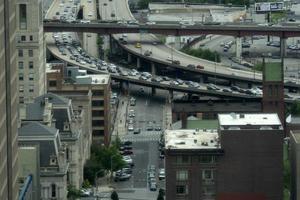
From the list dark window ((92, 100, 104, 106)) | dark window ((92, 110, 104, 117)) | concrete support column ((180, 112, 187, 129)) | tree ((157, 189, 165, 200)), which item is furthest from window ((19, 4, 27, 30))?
tree ((157, 189, 165, 200))

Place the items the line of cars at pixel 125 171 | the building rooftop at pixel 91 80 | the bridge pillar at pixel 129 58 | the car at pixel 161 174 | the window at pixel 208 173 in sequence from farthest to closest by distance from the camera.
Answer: the bridge pillar at pixel 129 58
the building rooftop at pixel 91 80
the line of cars at pixel 125 171
the car at pixel 161 174
the window at pixel 208 173

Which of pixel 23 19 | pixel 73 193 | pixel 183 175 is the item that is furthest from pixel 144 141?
pixel 183 175

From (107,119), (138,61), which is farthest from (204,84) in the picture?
(107,119)

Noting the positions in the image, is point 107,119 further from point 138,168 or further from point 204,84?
point 204,84

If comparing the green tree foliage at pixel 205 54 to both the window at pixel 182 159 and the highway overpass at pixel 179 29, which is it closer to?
the highway overpass at pixel 179 29

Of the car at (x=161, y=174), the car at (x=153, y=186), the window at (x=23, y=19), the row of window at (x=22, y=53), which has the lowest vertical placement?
the car at (x=153, y=186)

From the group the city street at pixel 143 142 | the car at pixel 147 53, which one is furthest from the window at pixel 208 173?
the car at pixel 147 53

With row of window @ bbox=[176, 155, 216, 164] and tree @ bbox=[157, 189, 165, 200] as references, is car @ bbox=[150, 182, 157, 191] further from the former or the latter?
row of window @ bbox=[176, 155, 216, 164]
